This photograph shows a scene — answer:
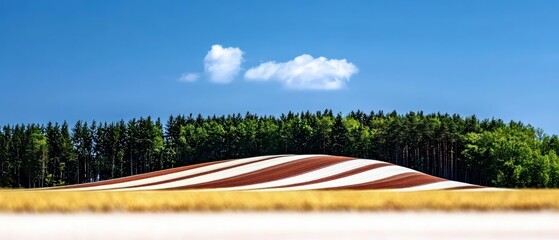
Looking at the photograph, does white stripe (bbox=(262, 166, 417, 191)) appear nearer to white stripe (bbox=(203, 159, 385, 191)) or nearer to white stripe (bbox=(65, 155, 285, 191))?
white stripe (bbox=(203, 159, 385, 191))

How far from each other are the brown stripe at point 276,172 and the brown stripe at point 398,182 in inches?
169

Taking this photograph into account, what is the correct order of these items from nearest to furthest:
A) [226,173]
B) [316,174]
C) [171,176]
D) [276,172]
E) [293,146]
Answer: [276,172] → [316,174] → [226,173] → [171,176] → [293,146]

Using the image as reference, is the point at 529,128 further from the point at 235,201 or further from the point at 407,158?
the point at 235,201

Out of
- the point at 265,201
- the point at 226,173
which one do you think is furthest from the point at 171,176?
the point at 265,201

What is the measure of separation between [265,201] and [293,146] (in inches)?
3368

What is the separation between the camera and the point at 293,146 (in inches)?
4072

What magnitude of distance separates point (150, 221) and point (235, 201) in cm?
332

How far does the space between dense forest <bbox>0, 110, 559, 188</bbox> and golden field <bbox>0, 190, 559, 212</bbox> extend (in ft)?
229

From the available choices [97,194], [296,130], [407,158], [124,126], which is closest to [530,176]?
[407,158]

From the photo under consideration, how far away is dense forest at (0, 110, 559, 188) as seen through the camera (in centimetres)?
8944

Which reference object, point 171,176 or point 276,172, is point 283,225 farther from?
point 171,176

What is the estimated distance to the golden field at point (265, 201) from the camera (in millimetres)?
17016

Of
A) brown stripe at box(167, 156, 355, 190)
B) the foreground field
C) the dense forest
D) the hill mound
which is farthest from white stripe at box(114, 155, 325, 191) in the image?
the dense forest

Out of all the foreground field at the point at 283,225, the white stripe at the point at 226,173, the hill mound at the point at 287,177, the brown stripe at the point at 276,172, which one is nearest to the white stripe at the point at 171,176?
the hill mound at the point at 287,177
